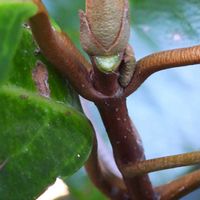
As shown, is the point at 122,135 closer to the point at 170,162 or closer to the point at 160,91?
the point at 170,162

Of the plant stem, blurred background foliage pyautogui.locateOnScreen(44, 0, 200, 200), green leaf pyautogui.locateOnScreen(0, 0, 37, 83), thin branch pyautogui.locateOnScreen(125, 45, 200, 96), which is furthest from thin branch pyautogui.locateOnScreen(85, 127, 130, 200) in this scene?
green leaf pyautogui.locateOnScreen(0, 0, 37, 83)

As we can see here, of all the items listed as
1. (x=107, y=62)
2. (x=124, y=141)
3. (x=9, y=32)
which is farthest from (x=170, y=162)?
(x=9, y=32)

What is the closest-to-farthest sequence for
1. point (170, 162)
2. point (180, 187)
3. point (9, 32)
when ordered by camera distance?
point (9, 32)
point (170, 162)
point (180, 187)

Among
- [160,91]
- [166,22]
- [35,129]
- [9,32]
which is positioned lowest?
[160,91]

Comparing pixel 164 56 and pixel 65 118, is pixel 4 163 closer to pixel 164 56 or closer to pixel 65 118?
pixel 65 118

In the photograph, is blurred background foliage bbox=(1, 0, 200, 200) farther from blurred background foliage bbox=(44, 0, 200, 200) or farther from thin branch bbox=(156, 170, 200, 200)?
thin branch bbox=(156, 170, 200, 200)

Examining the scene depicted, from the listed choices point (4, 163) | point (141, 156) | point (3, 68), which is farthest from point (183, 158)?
point (3, 68)
